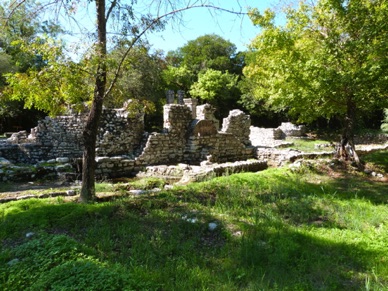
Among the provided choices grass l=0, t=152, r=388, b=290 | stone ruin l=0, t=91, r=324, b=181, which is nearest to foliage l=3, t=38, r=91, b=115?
grass l=0, t=152, r=388, b=290

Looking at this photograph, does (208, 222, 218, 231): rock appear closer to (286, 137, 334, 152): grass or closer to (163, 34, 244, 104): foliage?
(286, 137, 334, 152): grass

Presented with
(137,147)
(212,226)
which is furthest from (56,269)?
(137,147)

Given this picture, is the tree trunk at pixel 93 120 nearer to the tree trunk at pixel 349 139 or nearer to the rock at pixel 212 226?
the rock at pixel 212 226

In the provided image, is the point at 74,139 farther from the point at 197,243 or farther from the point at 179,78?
the point at 179,78

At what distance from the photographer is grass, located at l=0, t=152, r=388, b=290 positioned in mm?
3656

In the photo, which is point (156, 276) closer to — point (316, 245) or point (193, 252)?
point (193, 252)

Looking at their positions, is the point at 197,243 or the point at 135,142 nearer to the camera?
the point at 197,243

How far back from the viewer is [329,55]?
10.2m

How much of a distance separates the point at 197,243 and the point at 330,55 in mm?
8288

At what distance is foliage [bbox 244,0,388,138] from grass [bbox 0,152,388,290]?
4252 millimetres

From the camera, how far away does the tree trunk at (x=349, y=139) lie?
37.8ft

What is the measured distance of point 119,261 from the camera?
423 cm

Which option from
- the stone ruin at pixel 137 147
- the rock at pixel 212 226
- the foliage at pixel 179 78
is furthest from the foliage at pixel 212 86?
the rock at pixel 212 226

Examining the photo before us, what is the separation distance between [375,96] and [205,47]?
114ft
